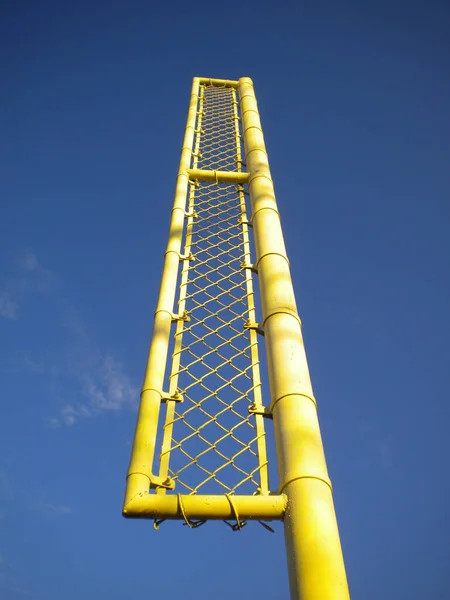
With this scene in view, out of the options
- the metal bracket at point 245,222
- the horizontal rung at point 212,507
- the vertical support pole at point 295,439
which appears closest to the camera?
the vertical support pole at point 295,439

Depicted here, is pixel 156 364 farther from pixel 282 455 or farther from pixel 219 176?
pixel 219 176

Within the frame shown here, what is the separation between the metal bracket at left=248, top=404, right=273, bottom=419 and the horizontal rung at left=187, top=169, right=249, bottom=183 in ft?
5.34

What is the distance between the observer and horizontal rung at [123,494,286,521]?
4.17ft

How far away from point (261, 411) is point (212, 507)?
43 centimetres

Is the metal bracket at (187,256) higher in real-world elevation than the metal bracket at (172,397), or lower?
higher

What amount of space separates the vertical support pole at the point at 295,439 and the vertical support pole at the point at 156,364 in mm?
407

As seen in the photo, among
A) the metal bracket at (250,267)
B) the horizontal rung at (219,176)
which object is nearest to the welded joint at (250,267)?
the metal bracket at (250,267)

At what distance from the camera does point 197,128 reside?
3.45 m

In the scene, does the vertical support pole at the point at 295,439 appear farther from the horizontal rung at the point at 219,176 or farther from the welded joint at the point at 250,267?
the horizontal rung at the point at 219,176

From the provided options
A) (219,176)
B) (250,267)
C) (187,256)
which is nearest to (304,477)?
(250,267)

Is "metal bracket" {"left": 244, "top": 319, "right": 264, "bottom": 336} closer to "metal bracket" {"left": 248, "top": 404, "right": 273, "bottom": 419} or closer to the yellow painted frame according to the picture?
the yellow painted frame

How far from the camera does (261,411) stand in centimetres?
163

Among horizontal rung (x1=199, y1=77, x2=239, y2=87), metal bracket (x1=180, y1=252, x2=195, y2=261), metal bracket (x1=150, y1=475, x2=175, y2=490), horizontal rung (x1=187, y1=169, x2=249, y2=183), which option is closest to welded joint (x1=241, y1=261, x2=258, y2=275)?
metal bracket (x1=180, y1=252, x2=195, y2=261)

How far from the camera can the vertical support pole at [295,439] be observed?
43.0 inches
